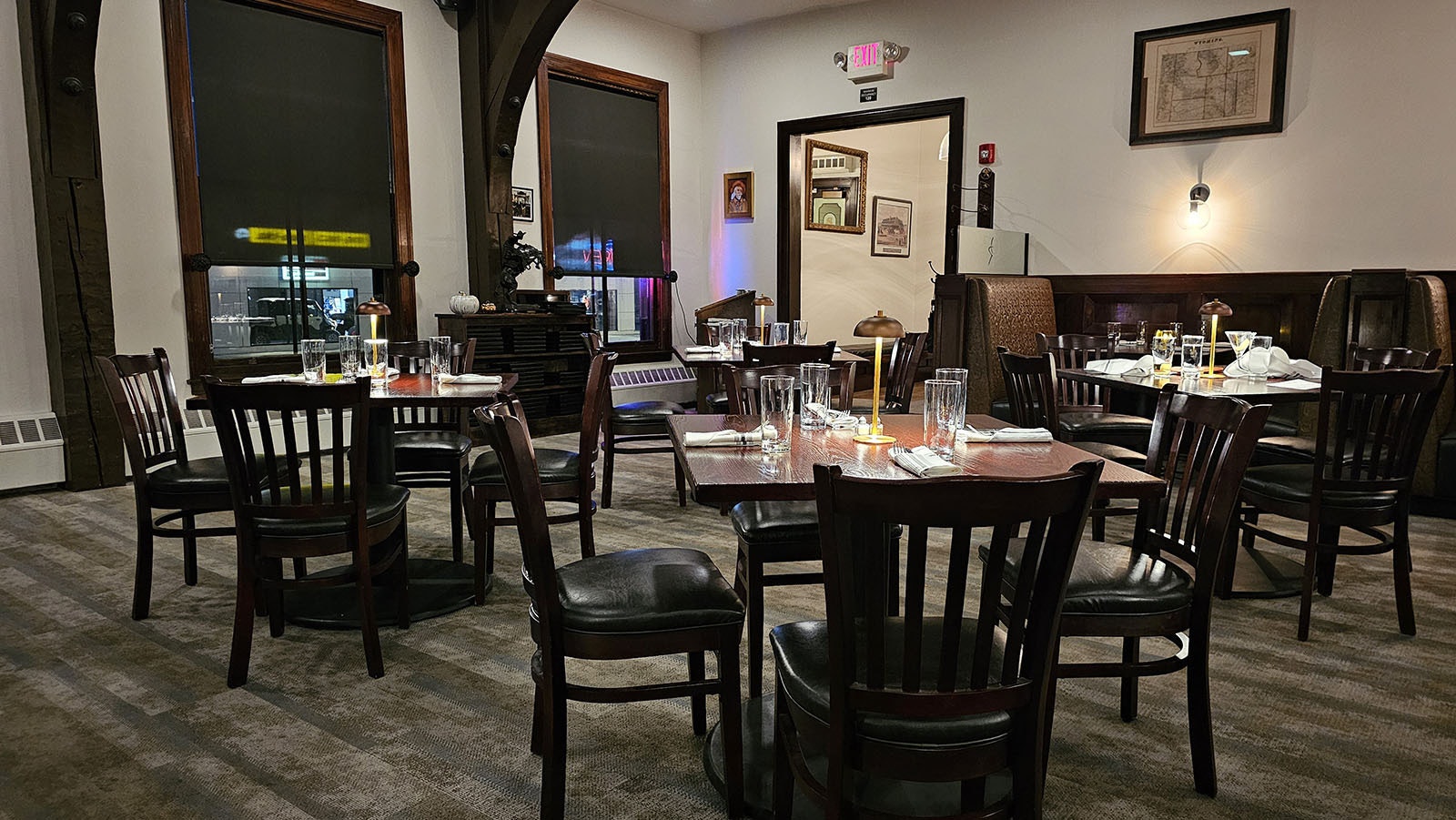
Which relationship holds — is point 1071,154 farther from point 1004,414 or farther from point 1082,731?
point 1082,731

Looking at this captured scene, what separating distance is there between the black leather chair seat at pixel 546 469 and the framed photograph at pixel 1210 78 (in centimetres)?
487

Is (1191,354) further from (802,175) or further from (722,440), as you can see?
(802,175)

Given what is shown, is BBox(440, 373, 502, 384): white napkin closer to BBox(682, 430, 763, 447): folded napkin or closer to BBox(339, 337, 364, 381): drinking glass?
BBox(339, 337, 364, 381): drinking glass

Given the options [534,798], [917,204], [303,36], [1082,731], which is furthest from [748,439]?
[917,204]

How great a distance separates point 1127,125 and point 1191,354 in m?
3.07

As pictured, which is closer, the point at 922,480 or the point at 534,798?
the point at 922,480

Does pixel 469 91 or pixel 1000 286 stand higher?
pixel 469 91

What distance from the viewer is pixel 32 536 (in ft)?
13.7

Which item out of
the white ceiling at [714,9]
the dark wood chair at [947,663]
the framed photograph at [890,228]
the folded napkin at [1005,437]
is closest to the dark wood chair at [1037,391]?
the folded napkin at [1005,437]

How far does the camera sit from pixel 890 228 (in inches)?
407

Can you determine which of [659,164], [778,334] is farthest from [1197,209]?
[659,164]

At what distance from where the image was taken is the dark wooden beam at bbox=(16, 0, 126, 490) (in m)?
4.79

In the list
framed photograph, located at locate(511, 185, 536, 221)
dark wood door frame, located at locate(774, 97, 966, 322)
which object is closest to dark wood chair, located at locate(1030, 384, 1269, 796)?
dark wood door frame, located at locate(774, 97, 966, 322)

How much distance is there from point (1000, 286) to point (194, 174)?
492cm
